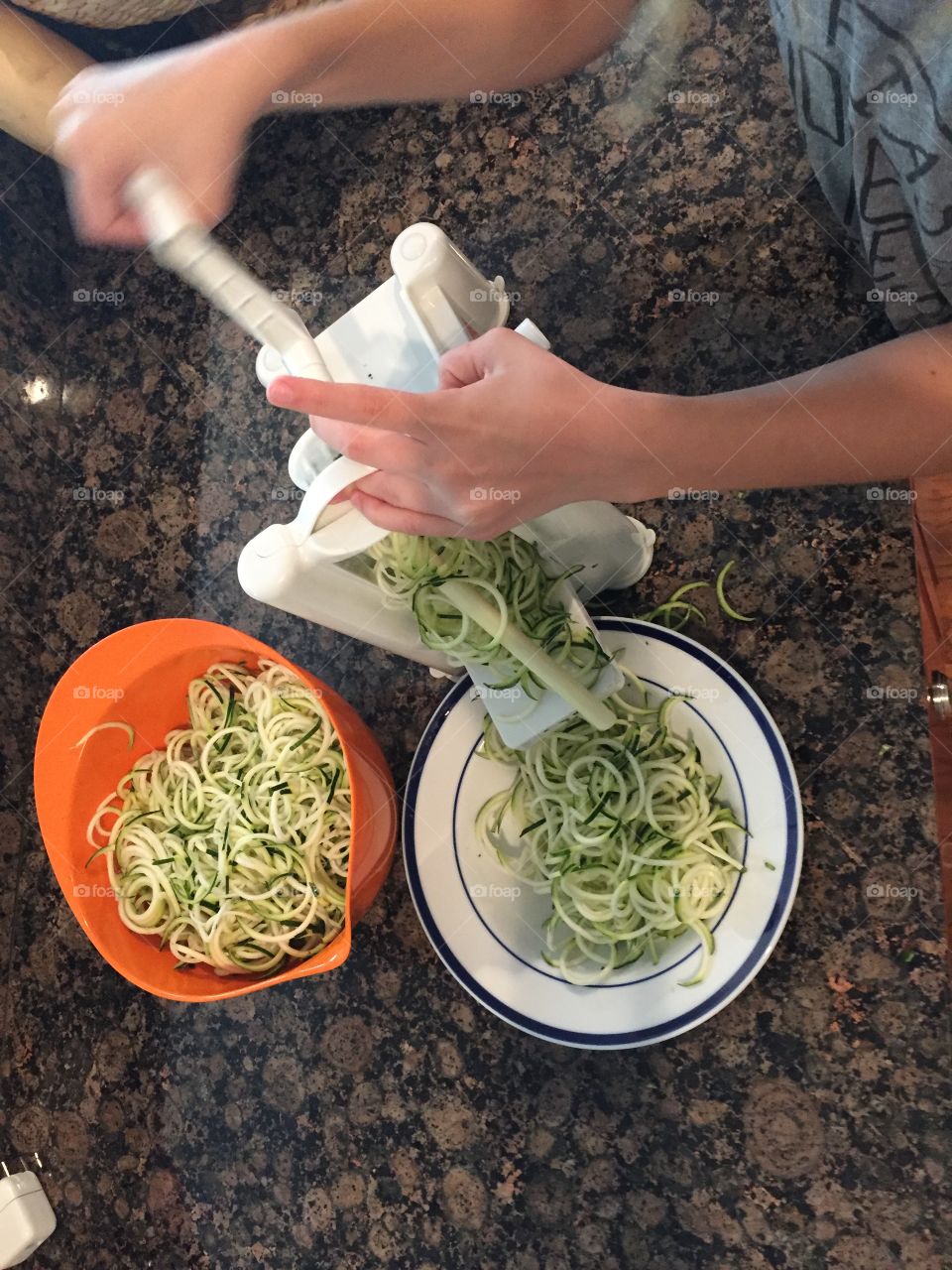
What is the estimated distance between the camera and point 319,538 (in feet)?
2.10

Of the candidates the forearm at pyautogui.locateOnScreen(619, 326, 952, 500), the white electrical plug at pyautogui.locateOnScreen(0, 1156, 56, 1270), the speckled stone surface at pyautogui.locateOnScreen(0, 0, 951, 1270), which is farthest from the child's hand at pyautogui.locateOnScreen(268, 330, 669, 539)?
the white electrical plug at pyautogui.locateOnScreen(0, 1156, 56, 1270)

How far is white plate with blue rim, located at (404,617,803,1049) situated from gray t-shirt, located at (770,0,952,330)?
1.06ft

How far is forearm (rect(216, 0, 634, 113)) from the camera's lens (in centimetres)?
66

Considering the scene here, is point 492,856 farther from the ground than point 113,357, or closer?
closer

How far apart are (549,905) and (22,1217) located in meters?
0.59

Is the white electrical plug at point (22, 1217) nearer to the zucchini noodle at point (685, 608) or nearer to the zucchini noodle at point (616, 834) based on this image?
the zucchini noodle at point (616, 834)

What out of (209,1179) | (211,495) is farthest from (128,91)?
(209,1179)

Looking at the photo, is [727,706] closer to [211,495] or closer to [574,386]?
[574,386]

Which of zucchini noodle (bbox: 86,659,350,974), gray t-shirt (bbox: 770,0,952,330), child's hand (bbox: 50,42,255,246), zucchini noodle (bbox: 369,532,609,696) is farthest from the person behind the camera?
zucchini noodle (bbox: 86,659,350,974)

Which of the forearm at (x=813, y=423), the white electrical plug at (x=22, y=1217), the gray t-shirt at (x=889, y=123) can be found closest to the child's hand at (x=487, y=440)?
the forearm at (x=813, y=423)

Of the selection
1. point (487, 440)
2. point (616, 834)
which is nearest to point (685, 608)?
point (616, 834)

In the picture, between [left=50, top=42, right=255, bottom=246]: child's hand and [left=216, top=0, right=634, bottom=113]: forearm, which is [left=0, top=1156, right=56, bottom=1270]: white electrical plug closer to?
[left=50, top=42, right=255, bottom=246]: child's hand

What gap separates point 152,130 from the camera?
0.62 metres

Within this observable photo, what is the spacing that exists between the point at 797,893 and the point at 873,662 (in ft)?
0.69
